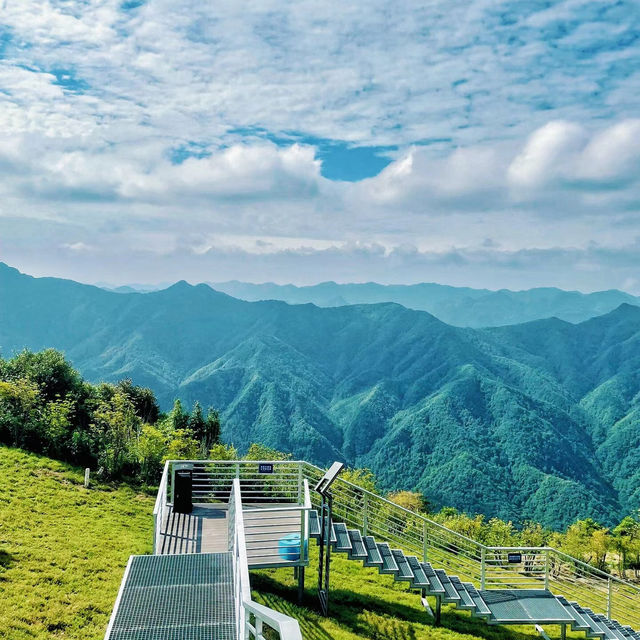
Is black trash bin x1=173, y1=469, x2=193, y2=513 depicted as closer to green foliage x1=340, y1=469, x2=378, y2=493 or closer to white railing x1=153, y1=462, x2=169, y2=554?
white railing x1=153, y1=462, x2=169, y2=554

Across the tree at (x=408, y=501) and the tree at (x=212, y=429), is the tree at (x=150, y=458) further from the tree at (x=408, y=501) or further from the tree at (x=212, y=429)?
the tree at (x=408, y=501)

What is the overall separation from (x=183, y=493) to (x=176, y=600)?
6.56 meters

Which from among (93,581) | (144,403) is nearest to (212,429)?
(144,403)

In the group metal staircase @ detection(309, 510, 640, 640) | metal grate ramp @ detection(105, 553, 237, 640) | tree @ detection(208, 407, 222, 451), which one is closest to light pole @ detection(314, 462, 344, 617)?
metal staircase @ detection(309, 510, 640, 640)

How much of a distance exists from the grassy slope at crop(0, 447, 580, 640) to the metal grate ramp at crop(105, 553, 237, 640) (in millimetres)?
2252

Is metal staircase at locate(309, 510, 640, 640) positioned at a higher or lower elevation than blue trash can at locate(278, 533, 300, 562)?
lower

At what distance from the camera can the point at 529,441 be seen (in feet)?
623

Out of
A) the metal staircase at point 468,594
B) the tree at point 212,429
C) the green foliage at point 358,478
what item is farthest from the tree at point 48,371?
the metal staircase at point 468,594

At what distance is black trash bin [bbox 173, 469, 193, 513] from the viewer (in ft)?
46.9

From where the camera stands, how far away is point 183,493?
1431 cm

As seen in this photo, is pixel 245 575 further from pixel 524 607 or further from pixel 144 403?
pixel 144 403

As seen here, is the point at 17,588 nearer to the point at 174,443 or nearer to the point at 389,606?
the point at 389,606

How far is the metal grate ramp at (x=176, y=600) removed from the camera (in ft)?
23.5

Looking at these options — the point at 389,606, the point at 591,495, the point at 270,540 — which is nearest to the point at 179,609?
the point at 270,540
